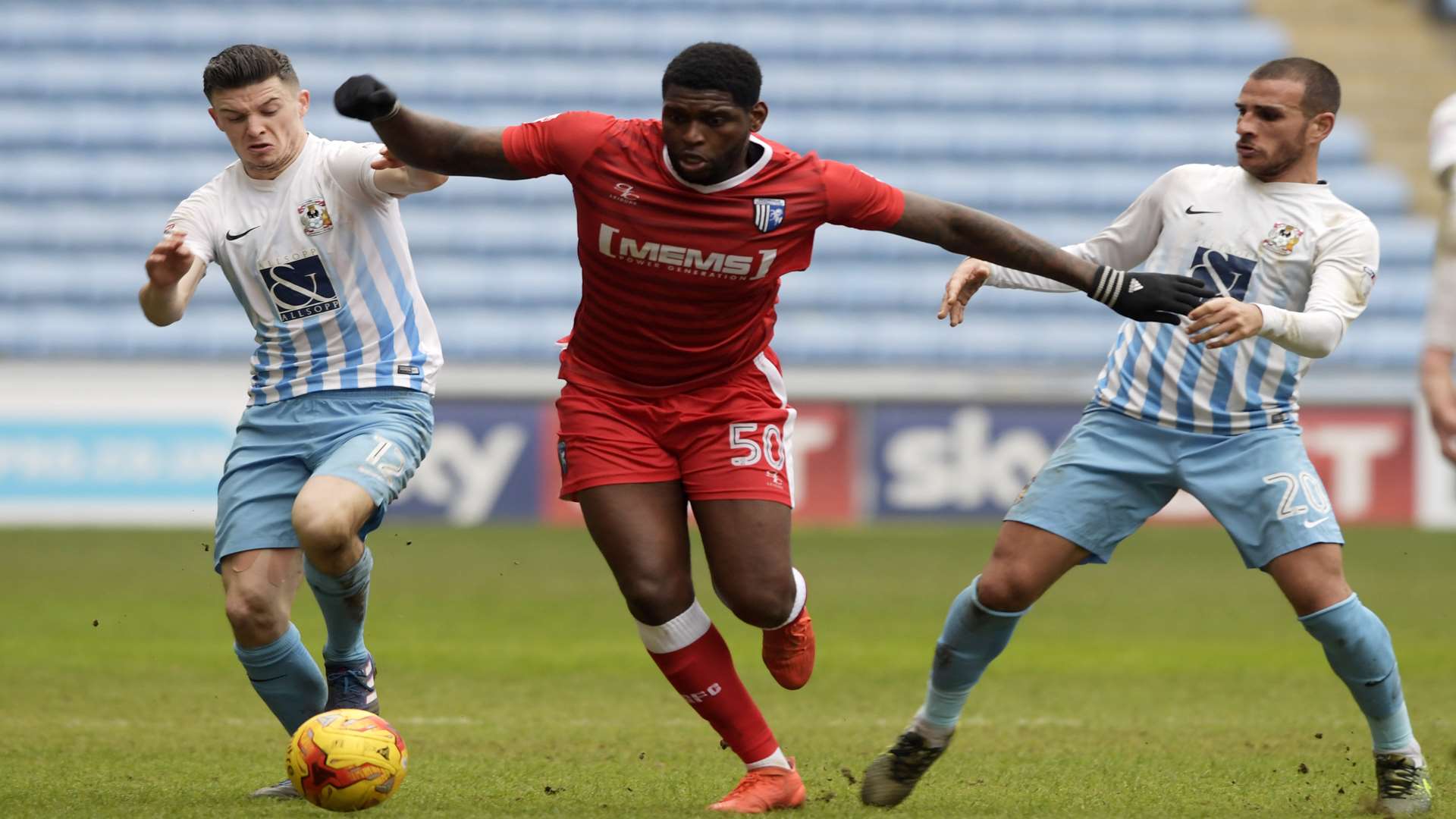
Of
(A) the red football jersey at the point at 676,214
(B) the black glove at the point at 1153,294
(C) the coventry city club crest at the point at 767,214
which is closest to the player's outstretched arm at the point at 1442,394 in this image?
(B) the black glove at the point at 1153,294

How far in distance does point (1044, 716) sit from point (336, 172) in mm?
3636

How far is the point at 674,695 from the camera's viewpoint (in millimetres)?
8188

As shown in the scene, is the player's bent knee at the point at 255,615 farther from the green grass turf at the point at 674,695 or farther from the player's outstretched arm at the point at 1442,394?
the player's outstretched arm at the point at 1442,394

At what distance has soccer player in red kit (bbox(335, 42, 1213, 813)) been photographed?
496 cm

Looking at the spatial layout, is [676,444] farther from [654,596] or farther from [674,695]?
[674,695]

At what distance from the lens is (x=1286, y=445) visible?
5.45 meters

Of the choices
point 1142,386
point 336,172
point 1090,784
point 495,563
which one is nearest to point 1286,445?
point 1142,386

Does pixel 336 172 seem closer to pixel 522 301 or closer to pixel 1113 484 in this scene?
pixel 1113 484

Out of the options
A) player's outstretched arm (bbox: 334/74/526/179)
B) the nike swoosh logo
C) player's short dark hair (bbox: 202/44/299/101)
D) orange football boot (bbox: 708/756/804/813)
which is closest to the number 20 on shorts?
the nike swoosh logo

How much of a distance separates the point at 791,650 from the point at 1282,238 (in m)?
1.89

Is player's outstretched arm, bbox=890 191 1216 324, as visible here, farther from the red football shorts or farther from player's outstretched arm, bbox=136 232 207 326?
player's outstretched arm, bbox=136 232 207 326

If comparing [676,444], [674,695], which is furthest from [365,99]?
[674,695]

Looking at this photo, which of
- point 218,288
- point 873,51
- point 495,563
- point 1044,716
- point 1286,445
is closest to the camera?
point 1286,445

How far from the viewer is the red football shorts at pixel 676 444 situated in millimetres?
5309
